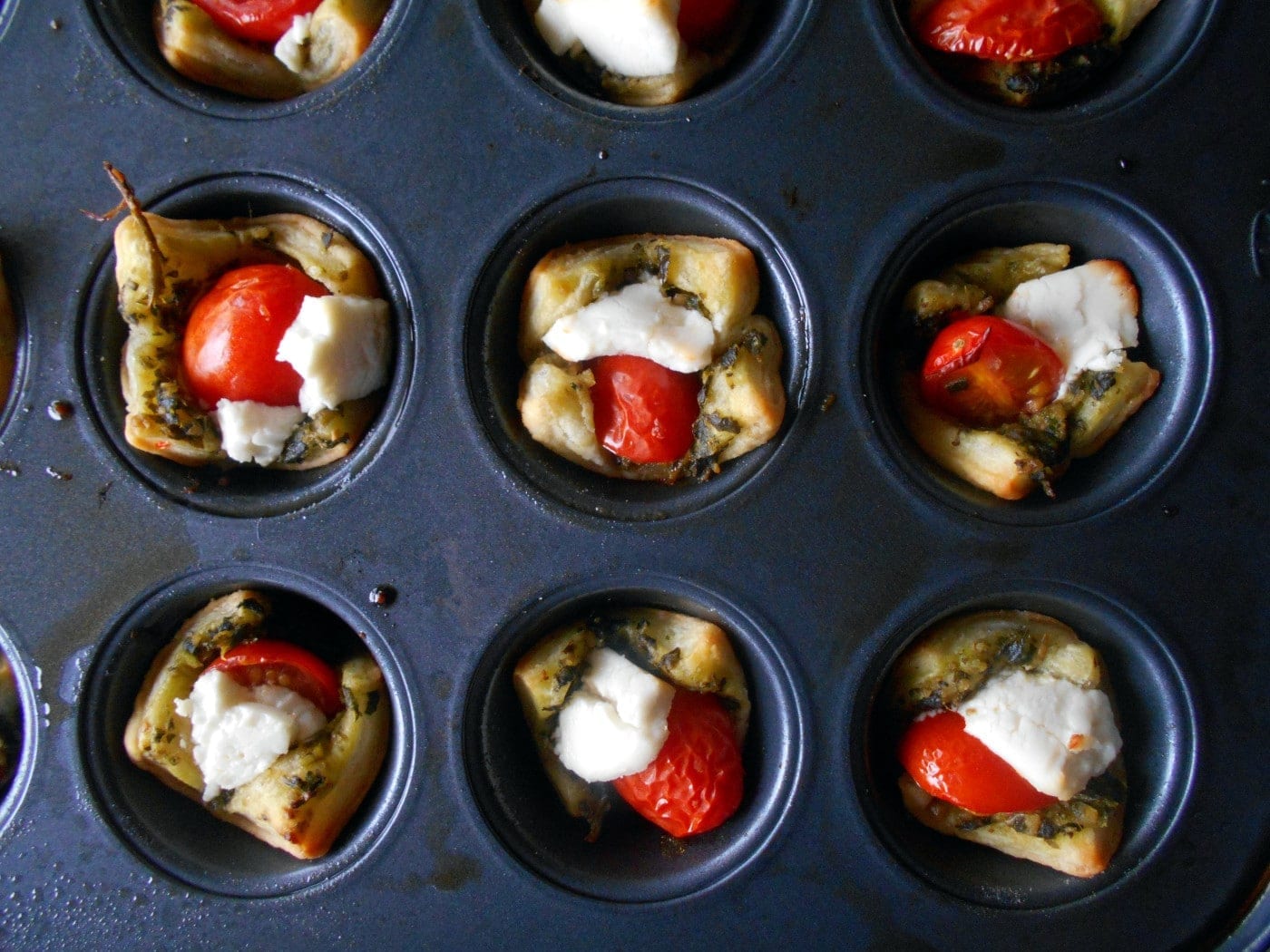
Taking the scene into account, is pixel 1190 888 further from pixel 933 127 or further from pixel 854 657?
pixel 933 127

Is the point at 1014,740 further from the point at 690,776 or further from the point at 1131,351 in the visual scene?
the point at 1131,351

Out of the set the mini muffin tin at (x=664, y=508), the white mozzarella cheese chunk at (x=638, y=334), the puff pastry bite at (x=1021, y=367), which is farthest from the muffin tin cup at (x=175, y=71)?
the puff pastry bite at (x=1021, y=367)

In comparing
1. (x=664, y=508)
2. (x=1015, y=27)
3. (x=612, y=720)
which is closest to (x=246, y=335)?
(x=664, y=508)

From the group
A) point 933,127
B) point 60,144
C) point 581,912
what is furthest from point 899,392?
point 60,144

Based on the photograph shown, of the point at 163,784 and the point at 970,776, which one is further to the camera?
the point at 163,784

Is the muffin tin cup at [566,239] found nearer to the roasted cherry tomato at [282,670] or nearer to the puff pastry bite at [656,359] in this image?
the puff pastry bite at [656,359]

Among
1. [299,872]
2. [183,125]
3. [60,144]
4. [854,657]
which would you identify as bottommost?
[299,872]

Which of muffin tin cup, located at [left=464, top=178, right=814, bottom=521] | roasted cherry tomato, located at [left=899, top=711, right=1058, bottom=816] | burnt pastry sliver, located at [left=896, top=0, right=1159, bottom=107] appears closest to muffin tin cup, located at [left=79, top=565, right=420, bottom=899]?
muffin tin cup, located at [left=464, top=178, right=814, bottom=521]
